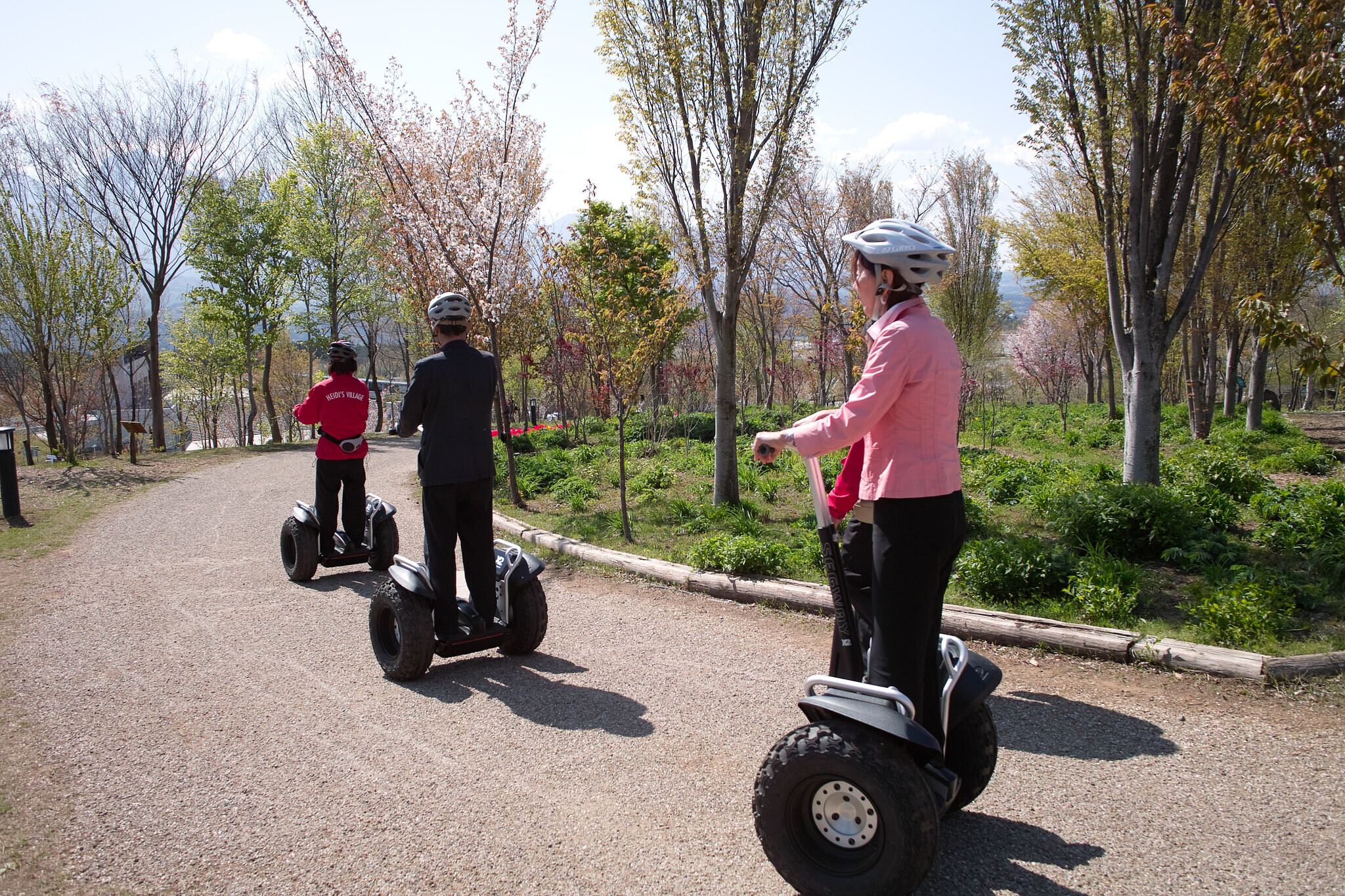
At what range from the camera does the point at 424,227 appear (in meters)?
11.2

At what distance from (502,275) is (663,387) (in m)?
13.2

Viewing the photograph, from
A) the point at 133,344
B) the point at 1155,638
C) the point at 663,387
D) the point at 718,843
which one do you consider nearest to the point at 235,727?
the point at 718,843

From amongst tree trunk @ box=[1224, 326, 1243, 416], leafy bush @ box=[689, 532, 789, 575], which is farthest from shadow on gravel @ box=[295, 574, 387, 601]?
tree trunk @ box=[1224, 326, 1243, 416]

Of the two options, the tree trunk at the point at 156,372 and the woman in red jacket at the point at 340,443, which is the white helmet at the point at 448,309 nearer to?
the woman in red jacket at the point at 340,443

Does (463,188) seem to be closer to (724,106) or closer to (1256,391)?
(724,106)

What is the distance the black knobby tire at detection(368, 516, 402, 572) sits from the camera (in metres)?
7.51

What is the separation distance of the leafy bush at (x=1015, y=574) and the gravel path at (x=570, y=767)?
926mm

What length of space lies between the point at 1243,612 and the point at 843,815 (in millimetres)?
3577

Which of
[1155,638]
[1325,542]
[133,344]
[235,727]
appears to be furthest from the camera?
[133,344]

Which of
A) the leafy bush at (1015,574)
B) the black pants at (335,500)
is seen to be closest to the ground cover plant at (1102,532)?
the leafy bush at (1015,574)

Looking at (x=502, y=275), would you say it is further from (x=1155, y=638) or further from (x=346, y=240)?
(x=346, y=240)

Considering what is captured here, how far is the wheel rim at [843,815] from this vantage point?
8.32 ft

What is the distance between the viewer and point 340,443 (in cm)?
718

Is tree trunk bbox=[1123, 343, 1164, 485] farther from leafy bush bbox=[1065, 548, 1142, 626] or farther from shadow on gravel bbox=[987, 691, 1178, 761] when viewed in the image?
shadow on gravel bbox=[987, 691, 1178, 761]
